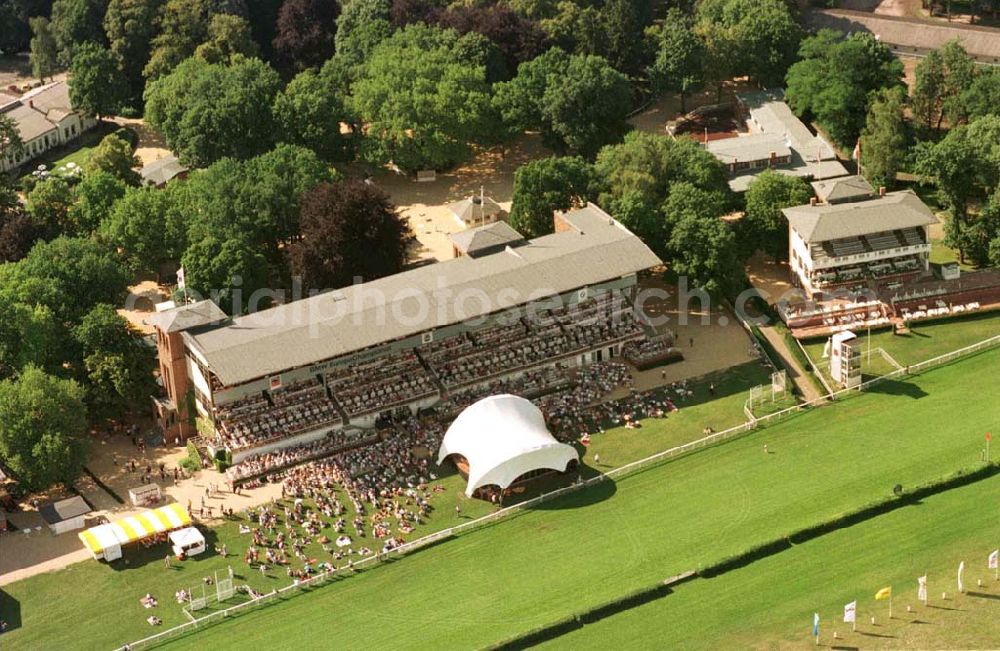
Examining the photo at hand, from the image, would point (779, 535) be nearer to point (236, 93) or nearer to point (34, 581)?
point (34, 581)

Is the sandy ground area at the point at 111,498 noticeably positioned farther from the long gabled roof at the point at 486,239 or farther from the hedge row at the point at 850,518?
the hedge row at the point at 850,518

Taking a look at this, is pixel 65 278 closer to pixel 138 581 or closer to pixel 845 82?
pixel 138 581

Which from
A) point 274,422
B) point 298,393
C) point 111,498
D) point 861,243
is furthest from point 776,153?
point 111,498

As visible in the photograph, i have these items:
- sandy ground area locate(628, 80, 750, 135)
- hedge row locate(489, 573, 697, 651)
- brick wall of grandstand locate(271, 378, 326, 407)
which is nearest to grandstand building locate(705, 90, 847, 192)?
sandy ground area locate(628, 80, 750, 135)

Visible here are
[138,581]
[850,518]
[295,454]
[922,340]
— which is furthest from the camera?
[922,340]

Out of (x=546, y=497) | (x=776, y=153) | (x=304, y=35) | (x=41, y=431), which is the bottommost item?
(x=546, y=497)

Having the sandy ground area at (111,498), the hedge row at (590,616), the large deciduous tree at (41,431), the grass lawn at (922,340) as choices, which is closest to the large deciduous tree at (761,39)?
the grass lawn at (922,340)
